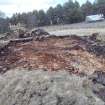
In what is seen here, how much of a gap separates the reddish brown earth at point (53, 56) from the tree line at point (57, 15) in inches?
1597

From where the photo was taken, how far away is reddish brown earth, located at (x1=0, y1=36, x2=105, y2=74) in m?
8.91

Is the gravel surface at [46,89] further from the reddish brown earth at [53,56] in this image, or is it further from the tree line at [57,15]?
the tree line at [57,15]

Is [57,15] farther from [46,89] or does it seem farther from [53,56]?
[46,89]

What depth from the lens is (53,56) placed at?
948 centimetres

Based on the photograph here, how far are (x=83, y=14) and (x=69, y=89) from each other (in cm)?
5377

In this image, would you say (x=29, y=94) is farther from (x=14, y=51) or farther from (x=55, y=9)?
(x=55, y=9)

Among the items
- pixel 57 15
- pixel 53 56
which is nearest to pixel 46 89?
pixel 53 56

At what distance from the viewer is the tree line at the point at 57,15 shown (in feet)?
→ 180

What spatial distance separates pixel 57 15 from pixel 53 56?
50900 millimetres

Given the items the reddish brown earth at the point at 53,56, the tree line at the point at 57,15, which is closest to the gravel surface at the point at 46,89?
the reddish brown earth at the point at 53,56

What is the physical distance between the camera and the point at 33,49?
10.4 meters

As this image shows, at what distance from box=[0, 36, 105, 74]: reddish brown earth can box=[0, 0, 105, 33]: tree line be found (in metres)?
40.6

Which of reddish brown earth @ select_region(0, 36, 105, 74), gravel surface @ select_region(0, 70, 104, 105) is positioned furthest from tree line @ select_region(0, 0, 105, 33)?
gravel surface @ select_region(0, 70, 104, 105)

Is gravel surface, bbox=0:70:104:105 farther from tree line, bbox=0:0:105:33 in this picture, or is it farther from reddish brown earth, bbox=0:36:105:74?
tree line, bbox=0:0:105:33
